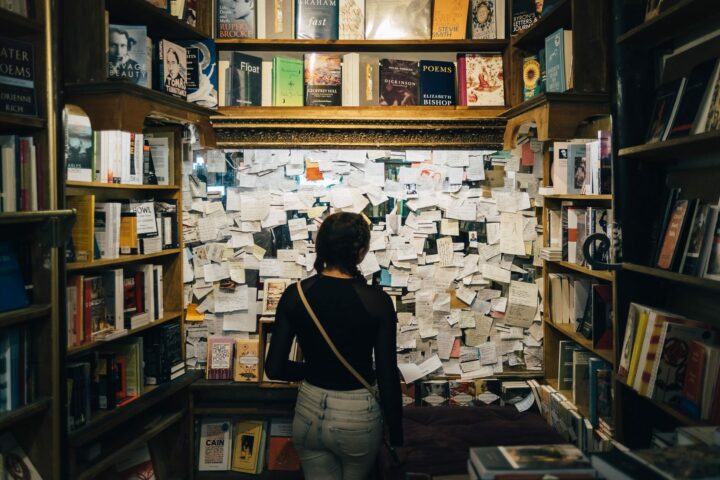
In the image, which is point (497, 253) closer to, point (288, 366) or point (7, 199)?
point (288, 366)

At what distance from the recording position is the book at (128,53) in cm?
251

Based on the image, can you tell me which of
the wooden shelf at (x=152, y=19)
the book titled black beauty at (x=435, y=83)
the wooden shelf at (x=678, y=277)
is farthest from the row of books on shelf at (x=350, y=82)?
the wooden shelf at (x=678, y=277)

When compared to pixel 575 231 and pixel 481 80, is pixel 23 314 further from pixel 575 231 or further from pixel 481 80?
pixel 481 80

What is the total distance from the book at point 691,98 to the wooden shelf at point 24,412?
7.68 feet

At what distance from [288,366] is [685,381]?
128 centimetres

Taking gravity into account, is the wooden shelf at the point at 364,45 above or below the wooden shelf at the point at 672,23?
above

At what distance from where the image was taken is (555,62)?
2688mm

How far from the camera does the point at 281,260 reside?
3.30 m

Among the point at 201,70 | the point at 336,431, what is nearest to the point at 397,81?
the point at 201,70

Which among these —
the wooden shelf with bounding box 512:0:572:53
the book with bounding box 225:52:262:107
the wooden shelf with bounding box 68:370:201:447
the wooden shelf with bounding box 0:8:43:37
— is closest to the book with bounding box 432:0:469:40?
the wooden shelf with bounding box 512:0:572:53

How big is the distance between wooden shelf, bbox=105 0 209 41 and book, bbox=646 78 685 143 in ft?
7.19

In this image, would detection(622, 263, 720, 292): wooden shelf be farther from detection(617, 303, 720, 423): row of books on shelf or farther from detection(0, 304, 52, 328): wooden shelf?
detection(0, 304, 52, 328): wooden shelf

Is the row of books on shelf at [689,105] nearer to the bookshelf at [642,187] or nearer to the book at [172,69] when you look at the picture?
the bookshelf at [642,187]

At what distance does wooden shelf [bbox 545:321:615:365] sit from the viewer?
2346 mm
